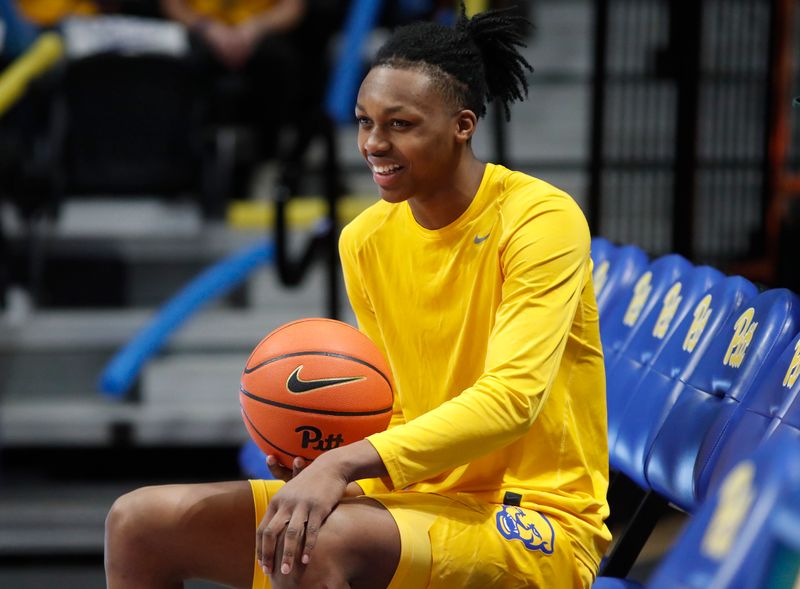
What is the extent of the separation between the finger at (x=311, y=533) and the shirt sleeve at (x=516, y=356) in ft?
0.45

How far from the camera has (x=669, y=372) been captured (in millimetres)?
2215

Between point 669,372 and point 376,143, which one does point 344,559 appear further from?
point 669,372

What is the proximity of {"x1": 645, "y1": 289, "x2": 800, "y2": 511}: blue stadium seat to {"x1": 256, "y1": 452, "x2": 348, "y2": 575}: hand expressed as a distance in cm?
60

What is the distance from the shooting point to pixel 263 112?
570 centimetres

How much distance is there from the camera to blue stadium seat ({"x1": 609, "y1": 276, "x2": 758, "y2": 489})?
83.4 inches

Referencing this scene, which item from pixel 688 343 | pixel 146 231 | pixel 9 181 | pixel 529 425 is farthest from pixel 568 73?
pixel 529 425

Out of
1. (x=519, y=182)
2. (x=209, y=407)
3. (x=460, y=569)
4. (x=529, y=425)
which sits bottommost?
(x=209, y=407)

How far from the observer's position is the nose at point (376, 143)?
76.6 inches

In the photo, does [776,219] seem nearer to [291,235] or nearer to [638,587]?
[291,235]

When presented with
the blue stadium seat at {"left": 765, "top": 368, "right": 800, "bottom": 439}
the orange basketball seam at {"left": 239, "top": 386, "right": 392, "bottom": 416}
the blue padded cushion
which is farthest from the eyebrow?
the blue padded cushion

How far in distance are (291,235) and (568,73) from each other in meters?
1.70

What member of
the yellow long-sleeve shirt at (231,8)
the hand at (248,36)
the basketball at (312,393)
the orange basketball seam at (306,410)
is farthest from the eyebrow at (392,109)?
the yellow long-sleeve shirt at (231,8)

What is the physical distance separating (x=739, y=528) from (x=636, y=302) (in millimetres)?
1418

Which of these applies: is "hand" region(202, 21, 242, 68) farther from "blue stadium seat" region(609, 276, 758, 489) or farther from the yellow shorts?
the yellow shorts
